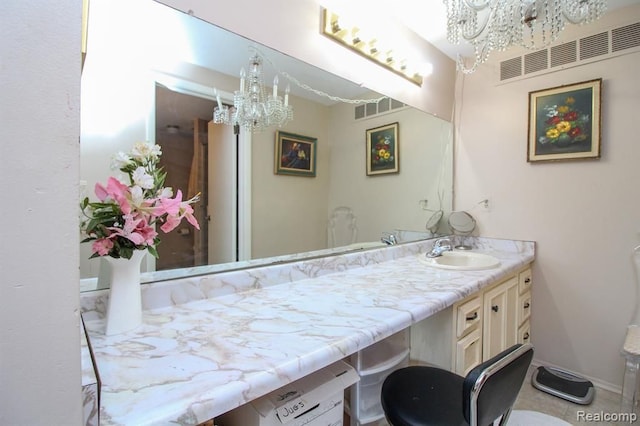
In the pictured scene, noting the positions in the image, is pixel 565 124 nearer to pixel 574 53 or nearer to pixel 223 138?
pixel 574 53

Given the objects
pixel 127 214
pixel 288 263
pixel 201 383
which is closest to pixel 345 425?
pixel 288 263

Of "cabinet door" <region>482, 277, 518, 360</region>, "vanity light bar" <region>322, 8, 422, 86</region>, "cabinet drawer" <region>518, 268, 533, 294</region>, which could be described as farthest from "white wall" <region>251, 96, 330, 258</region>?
"cabinet drawer" <region>518, 268, 533, 294</region>

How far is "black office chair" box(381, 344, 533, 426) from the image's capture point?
0.68 metres

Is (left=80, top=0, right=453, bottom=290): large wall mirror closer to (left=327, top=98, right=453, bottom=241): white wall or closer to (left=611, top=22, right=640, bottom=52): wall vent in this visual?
(left=327, top=98, right=453, bottom=241): white wall

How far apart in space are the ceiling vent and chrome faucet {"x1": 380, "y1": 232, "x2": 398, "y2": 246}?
1.34 metres

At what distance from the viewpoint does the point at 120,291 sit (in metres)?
0.79

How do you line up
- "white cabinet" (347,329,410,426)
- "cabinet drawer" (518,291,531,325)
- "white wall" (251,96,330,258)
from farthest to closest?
"cabinet drawer" (518,291,531,325)
"white wall" (251,96,330,258)
"white cabinet" (347,329,410,426)

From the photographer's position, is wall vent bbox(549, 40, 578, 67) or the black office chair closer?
the black office chair

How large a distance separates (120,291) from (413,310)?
87cm

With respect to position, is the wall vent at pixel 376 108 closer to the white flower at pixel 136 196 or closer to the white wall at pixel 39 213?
the white flower at pixel 136 196

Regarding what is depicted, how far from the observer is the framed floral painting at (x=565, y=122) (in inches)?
68.4

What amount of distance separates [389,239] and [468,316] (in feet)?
2.38

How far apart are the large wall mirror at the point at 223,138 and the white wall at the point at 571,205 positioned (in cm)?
63

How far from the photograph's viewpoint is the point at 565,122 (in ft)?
6.00
